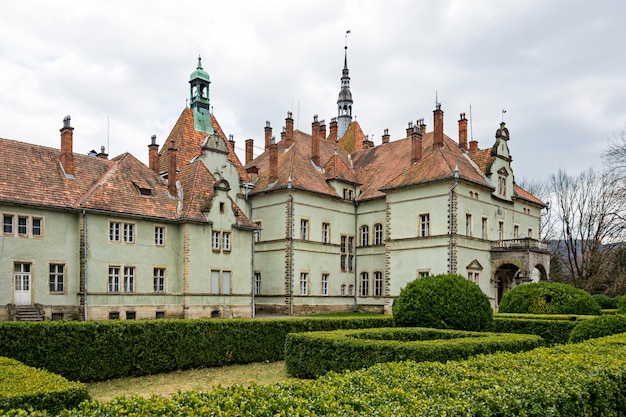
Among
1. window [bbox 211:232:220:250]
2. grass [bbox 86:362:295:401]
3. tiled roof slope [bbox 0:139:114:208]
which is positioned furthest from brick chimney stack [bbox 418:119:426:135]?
grass [bbox 86:362:295:401]

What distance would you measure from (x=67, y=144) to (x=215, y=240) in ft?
33.4

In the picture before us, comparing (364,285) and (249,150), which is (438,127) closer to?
(364,285)

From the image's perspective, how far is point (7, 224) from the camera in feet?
89.9

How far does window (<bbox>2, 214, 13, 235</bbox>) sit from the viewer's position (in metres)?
27.2

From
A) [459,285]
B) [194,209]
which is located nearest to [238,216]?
[194,209]

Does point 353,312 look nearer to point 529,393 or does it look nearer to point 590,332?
point 590,332

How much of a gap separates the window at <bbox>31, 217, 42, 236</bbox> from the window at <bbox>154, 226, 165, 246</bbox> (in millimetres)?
6337

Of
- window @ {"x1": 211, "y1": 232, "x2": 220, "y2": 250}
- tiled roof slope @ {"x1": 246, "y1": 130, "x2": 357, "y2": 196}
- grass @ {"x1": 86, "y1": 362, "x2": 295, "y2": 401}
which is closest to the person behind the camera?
grass @ {"x1": 86, "y1": 362, "x2": 295, "y2": 401}

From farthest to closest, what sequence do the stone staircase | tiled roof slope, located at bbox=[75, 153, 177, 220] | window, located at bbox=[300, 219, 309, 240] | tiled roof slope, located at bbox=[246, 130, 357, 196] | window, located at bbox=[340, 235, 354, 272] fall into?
window, located at bbox=[340, 235, 354, 272] → tiled roof slope, located at bbox=[246, 130, 357, 196] → window, located at bbox=[300, 219, 309, 240] → tiled roof slope, located at bbox=[75, 153, 177, 220] → the stone staircase

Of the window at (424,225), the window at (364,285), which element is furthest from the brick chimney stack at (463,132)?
the window at (364,285)

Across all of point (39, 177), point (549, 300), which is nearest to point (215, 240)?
point (39, 177)

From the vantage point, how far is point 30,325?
623 inches

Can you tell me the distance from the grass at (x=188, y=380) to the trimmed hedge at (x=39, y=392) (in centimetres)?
448

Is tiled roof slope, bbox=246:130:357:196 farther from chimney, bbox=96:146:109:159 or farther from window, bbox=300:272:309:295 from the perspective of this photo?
chimney, bbox=96:146:109:159
